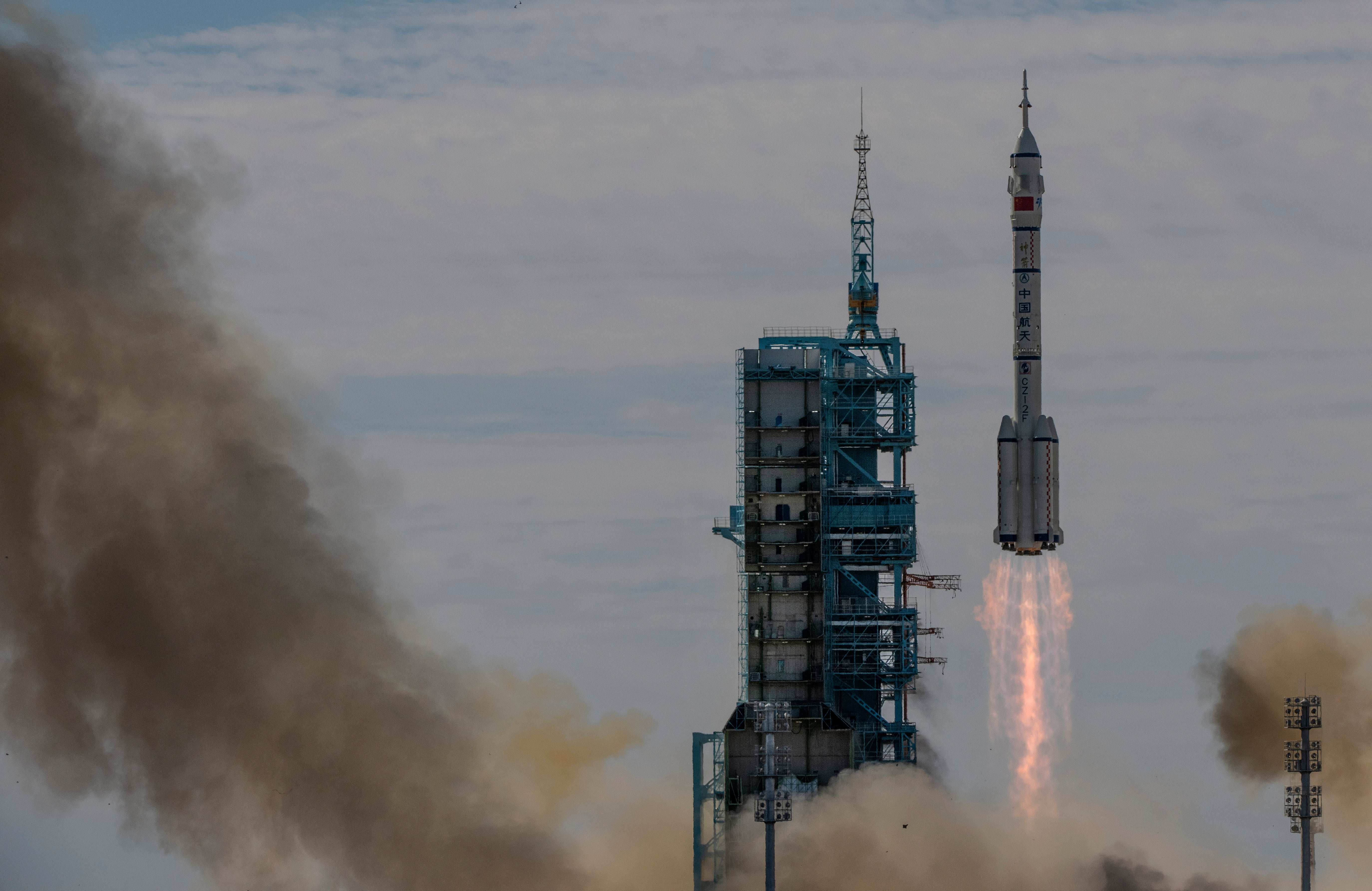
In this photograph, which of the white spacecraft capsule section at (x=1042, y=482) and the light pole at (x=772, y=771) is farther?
the white spacecraft capsule section at (x=1042, y=482)

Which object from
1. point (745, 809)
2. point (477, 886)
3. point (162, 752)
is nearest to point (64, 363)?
point (162, 752)

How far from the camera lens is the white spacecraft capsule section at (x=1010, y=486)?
576ft

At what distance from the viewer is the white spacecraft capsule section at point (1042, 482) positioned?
17525cm

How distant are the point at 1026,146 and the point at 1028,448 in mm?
14612

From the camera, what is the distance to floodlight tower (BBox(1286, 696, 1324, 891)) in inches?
6762

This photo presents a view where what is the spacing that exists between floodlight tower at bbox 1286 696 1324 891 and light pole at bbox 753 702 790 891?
2285 cm

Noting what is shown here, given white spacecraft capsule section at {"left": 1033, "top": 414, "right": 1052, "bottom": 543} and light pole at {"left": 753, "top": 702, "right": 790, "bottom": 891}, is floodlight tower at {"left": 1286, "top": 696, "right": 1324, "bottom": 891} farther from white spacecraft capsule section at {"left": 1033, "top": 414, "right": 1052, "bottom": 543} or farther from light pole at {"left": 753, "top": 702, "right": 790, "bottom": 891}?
light pole at {"left": 753, "top": 702, "right": 790, "bottom": 891}

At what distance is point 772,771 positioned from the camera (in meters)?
172

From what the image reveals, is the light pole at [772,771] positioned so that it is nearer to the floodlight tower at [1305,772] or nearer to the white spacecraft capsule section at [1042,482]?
the white spacecraft capsule section at [1042,482]

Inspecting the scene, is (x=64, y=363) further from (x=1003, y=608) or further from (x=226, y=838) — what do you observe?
(x=1003, y=608)

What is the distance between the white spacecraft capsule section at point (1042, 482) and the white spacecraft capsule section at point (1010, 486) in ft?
2.52

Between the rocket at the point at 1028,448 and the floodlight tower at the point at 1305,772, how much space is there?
531 inches

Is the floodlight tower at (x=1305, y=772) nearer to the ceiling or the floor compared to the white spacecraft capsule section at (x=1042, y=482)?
nearer to the floor

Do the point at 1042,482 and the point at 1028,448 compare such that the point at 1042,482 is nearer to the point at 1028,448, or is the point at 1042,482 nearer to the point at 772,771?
the point at 1028,448
